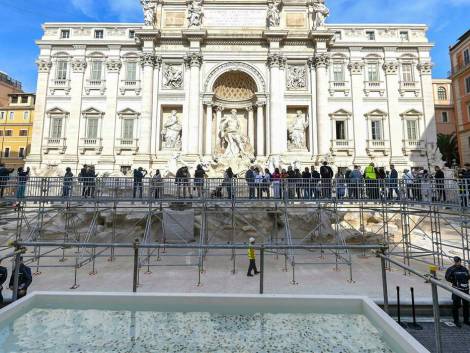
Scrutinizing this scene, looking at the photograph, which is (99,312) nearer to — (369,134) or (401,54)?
(369,134)

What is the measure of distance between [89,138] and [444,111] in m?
50.5

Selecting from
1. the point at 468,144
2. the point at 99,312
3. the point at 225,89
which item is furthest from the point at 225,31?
the point at 468,144

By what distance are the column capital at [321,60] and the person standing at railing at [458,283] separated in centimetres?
2223

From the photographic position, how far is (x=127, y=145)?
1009 inches

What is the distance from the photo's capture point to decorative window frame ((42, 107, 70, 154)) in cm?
2570

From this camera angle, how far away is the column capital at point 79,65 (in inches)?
1044

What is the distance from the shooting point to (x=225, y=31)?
2552 centimetres

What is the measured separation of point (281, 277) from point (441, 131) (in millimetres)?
47013

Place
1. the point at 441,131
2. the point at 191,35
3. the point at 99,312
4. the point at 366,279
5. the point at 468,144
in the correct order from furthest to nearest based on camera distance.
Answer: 1. the point at 441,131
2. the point at 468,144
3. the point at 191,35
4. the point at 366,279
5. the point at 99,312

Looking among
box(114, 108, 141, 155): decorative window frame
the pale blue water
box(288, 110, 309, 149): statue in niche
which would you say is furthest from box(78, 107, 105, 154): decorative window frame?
the pale blue water

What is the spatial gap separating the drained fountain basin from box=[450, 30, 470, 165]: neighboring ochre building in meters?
37.8

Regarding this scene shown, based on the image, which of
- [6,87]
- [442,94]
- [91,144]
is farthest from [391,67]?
[6,87]

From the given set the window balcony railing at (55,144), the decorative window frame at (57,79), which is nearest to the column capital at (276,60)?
the decorative window frame at (57,79)

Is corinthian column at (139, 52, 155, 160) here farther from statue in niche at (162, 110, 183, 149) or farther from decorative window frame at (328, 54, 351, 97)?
decorative window frame at (328, 54, 351, 97)
